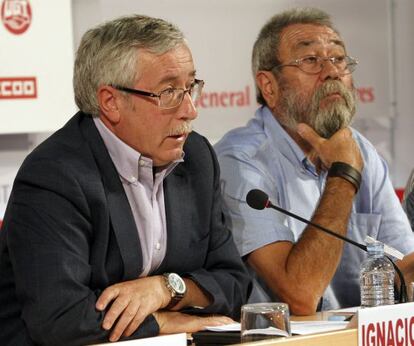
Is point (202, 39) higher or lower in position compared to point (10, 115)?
higher

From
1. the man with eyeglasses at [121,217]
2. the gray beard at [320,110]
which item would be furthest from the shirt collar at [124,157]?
the gray beard at [320,110]

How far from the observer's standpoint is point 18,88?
14.2ft

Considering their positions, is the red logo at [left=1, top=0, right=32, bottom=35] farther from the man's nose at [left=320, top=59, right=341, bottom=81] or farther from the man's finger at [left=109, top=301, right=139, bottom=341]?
the man's finger at [left=109, top=301, right=139, bottom=341]

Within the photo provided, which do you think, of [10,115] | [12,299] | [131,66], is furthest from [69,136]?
[10,115]

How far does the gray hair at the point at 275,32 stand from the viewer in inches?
134

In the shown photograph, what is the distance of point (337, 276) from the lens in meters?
3.29

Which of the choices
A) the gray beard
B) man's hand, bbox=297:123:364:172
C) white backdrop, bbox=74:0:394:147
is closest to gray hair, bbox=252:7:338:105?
the gray beard

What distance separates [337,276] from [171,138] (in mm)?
909

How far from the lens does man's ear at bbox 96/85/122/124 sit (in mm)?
2650

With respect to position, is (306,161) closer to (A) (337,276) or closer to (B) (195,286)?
(A) (337,276)

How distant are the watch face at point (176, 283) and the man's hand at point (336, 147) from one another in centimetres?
82

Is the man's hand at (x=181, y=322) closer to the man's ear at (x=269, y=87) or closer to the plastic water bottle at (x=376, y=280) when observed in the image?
the plastic water bottle at (x=376, y=280)

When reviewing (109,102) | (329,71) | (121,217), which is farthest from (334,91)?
(121,217)

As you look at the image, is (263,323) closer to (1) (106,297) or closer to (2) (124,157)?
(1) (106,297)
